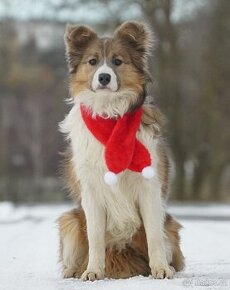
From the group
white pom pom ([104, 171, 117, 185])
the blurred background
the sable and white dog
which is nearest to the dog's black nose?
the sable and white dog

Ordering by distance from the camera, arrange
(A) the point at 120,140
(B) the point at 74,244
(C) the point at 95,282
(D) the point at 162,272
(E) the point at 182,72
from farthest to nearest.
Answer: (E) the point at 182,72 < (B) the point at 74,244 < (A) the point at 120,140 < (D) the point at 162,272 < (C) the point at 95,282

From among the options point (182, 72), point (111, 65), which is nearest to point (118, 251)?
point (111, 65)

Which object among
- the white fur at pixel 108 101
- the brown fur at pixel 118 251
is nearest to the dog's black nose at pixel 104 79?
the white fur at pixel 108 101

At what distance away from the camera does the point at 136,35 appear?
6938 millimetres

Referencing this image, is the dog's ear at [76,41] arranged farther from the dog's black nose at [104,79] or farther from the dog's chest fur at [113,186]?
the dog's chest fur at [113,186]

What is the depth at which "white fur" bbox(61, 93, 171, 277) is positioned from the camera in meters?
6.70

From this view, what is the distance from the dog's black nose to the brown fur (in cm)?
137

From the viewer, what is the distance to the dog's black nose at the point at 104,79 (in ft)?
21.5

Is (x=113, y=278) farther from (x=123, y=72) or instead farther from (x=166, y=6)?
(x=166, y=6)

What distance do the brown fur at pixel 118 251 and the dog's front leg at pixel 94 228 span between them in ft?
0.75

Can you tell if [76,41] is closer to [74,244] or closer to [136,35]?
[136,35]

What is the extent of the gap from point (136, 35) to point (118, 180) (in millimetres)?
1439

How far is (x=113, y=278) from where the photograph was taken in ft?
22.1

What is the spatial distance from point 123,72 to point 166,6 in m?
22.9
